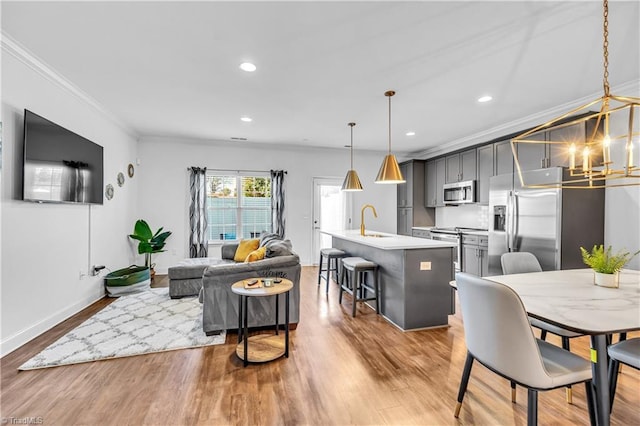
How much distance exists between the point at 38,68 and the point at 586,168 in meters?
4.72

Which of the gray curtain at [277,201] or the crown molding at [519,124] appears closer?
the crown molding at [519,124]

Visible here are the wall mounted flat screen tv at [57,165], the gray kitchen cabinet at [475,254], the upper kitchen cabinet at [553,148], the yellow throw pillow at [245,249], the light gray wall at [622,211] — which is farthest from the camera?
the gray kitchen cabinet at [475,254]

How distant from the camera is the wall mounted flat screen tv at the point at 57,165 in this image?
2.82 meters

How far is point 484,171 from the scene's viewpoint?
523 cm

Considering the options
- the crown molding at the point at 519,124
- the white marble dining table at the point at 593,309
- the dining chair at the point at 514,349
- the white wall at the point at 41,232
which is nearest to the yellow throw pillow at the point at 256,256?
the white wall at the point at 41,232

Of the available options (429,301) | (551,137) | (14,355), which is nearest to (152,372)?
(14,355)

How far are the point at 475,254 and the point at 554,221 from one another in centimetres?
156

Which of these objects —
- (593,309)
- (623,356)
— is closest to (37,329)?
(593,309)

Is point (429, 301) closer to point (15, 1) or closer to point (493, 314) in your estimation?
point (493, 314)

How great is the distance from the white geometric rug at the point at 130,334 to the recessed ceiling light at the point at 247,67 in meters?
2.76

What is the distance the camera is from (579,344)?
284cm

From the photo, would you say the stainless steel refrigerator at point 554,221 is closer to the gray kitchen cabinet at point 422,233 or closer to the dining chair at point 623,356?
the dining chair at point 623,356

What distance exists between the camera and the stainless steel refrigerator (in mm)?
3529

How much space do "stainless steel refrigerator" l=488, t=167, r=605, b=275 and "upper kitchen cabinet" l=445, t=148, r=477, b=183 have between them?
1.43 meters
